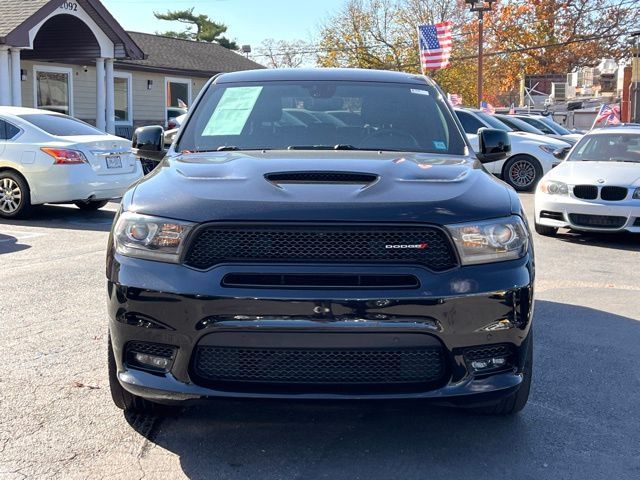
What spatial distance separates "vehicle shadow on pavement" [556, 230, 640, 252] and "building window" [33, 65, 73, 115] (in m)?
17.5

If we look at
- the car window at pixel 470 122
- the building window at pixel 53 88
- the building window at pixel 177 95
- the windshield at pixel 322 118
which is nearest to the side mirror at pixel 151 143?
the windshield at pixel 322 118

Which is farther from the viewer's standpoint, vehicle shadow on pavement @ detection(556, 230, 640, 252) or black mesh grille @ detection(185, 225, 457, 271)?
vehicle shadow on pavement @ detection(556, 230, 640, 252)

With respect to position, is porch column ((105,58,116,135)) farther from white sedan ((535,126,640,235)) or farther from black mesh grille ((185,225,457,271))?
black mesh grille ((185,225,457,271))

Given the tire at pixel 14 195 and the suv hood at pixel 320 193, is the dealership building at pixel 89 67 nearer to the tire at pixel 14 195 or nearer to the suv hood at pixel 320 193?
the tire at pixel 14 195

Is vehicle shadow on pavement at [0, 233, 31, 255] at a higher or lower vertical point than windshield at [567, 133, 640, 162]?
lower

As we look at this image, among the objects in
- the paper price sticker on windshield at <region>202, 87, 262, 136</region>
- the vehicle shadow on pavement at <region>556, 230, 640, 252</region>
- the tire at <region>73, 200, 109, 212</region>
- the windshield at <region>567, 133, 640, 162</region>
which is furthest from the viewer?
the tire at <region>73, 200, 109, 212</region>

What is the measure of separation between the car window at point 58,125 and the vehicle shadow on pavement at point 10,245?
210 centimetres

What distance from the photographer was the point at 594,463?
337 cm

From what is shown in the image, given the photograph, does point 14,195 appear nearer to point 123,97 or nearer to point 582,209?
point 582,209

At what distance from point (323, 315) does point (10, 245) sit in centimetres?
684

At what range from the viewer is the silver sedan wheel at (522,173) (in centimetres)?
1598

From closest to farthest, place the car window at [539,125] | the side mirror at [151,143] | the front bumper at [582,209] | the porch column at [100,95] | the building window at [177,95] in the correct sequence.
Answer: the side mirror at [151,143] → the front bumper at [582,209] → the car window at [539,125] → the porch column at [100,95] → the building window at [177,95]

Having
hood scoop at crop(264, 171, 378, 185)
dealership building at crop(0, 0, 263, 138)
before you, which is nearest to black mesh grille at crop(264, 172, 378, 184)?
hood scoop at crop(264, 171, 378, 185)

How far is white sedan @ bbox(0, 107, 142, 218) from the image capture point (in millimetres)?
10422
